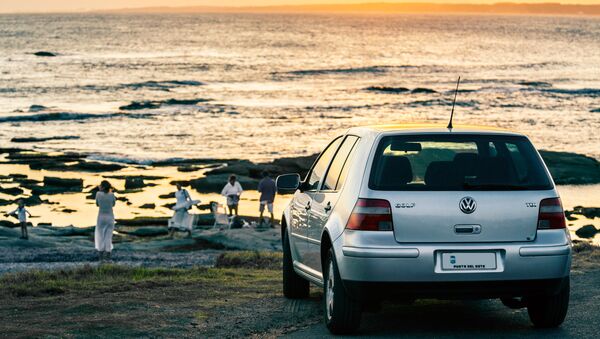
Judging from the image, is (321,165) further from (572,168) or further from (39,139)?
(39,139)

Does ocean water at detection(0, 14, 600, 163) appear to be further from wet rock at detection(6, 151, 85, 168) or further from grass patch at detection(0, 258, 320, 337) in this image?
grass patch at detection(0, 258, 320, 337)

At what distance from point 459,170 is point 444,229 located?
57cm

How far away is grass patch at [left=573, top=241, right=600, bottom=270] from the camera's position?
44.4 ft

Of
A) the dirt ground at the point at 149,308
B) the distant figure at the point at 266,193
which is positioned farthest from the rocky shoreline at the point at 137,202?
the dirt ground at the point at 149,308

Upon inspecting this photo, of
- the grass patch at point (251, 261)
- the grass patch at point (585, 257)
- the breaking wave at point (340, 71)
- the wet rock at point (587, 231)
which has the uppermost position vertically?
the grass patch at point (585, 257)

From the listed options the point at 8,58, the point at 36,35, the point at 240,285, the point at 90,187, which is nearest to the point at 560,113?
the point at 90,187

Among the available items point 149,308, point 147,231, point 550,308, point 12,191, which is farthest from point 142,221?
point 550,308

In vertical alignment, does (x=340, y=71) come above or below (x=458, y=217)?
below

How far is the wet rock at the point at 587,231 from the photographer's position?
26.9m

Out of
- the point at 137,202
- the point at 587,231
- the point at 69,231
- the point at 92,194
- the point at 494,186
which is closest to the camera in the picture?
the point at 494,186

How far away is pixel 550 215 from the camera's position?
788cm

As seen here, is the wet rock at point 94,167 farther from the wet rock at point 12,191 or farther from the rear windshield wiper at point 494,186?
the rear windshield wiper at point 494,186

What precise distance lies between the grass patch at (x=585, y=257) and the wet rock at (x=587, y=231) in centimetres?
990

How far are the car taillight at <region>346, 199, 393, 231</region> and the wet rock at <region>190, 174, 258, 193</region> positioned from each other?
28263 millimetres
